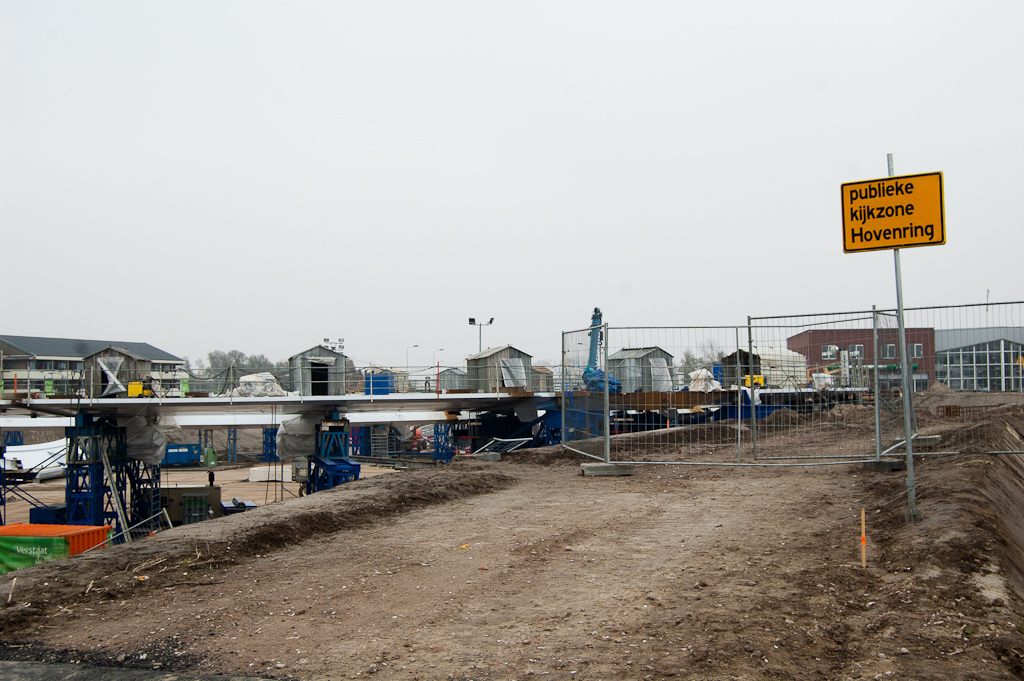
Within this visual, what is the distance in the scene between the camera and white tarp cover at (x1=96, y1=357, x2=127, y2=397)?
81.5ft

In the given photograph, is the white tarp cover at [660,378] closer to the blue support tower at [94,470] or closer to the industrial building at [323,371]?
the industrial building at [323,371]

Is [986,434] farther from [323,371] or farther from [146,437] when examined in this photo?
[146,437]

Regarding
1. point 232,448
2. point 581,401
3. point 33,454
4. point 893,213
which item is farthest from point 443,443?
point 893,213

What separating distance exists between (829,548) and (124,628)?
5.66 meters

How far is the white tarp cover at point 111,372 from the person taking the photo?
24828mm

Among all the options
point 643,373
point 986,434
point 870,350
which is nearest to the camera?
point 870,350

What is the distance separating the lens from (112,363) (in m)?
25.9

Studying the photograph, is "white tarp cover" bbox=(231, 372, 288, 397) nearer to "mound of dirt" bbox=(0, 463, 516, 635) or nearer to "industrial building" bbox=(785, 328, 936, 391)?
"mound of dirt" bbox=(0, 463, 516, 635)

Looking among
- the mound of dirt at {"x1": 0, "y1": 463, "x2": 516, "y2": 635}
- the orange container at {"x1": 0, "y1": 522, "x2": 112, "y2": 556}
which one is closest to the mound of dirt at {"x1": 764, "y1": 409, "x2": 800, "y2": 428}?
the mound of dirt at {"x1": 0, "y1": 463, "x2": 516, "y2": 635}

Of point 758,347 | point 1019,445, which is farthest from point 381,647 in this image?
point 1019,445

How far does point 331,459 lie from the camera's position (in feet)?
81.1

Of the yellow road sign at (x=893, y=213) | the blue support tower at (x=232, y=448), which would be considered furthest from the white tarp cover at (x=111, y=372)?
the blue support tower at (x=232, y=448)

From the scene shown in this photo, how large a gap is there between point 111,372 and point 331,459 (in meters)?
8.84

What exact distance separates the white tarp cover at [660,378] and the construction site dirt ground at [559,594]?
4214mm
